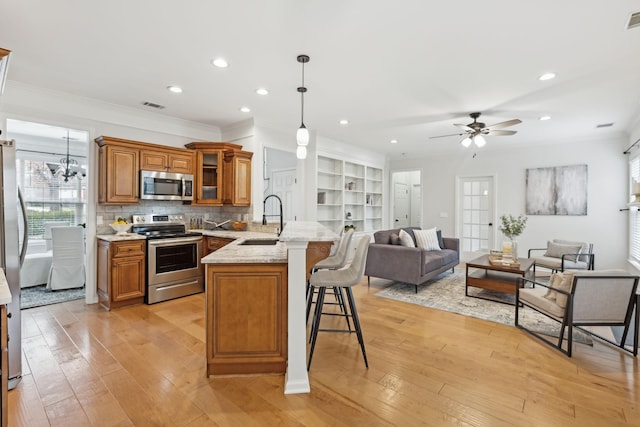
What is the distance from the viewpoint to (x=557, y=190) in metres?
6.06

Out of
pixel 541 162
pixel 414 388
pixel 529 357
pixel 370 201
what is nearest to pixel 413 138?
pixel 370 201

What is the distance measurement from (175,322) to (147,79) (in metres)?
2.70

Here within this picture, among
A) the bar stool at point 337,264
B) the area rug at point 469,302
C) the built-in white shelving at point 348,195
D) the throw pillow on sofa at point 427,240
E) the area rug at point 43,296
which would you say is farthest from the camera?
the built-in white shelving at point 348,195

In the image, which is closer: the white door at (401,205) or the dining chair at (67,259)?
the dining chair at (67,259)

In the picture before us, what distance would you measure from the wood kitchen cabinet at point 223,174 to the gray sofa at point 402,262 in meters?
2.27

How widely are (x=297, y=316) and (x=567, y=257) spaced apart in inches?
204

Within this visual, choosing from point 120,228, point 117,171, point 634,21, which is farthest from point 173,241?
point 634,21

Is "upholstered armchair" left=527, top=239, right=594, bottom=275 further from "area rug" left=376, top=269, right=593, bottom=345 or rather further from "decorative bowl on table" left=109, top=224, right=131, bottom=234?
"decorative bowl on table" left=109, top=224, right=131, bottom=234

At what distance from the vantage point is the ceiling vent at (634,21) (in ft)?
6.98

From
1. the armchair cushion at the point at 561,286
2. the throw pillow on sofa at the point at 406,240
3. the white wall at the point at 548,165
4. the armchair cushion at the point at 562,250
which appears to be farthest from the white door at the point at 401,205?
the armchair cushion at the point at 561,286

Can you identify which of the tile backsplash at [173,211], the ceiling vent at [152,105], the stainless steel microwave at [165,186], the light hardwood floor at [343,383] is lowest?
the light hardwood floor at [343,383]

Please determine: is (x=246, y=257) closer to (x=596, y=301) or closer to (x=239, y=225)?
(x=239, y=225)

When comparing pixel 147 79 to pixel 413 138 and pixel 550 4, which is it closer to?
pixel 550 4

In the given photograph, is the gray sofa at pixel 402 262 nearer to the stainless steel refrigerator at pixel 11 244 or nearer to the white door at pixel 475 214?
the white door at pixel 475 214
